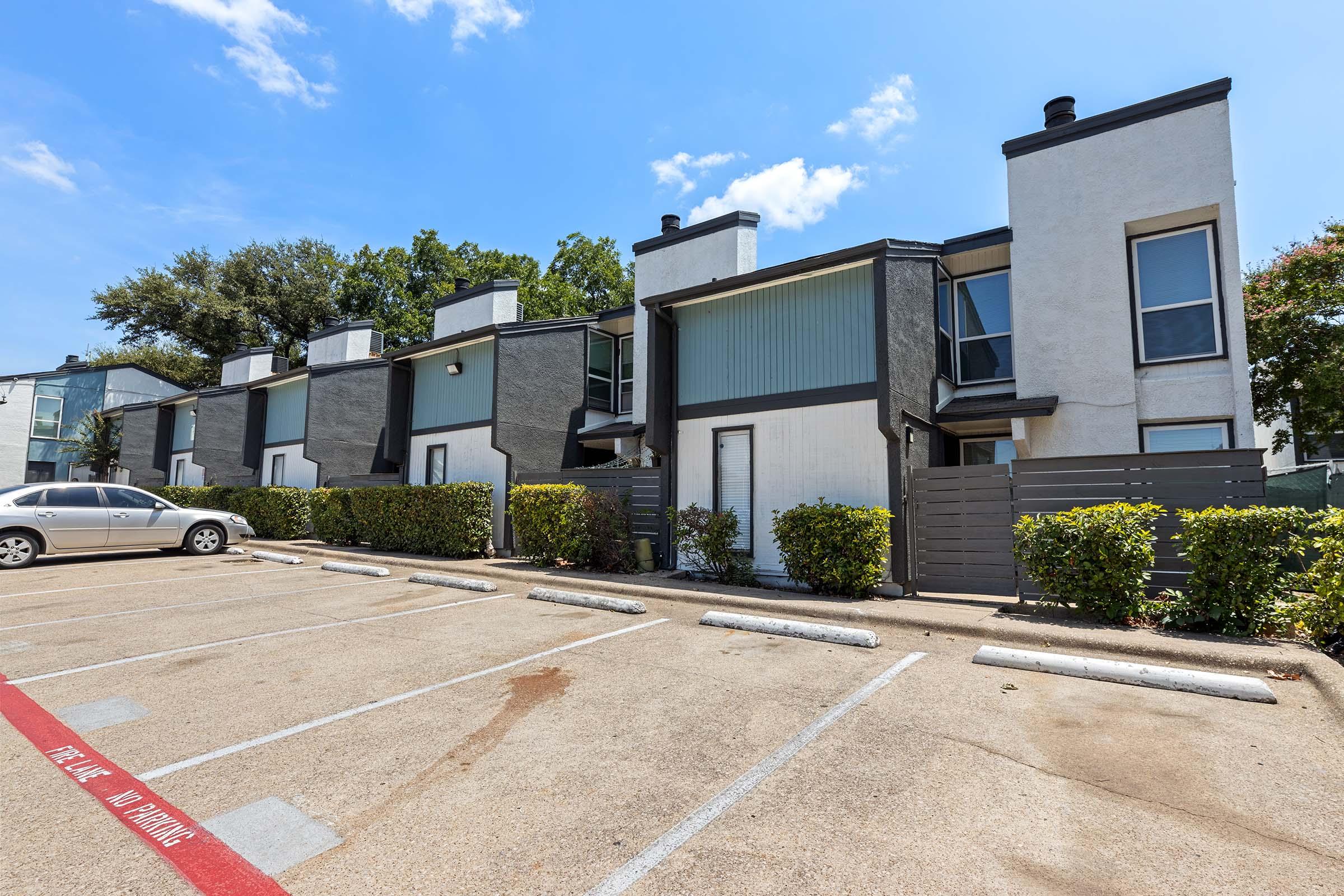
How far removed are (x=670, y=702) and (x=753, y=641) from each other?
78.3 inches

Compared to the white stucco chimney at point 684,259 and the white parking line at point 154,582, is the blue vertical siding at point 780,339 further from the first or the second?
the white parking line at point 154,582

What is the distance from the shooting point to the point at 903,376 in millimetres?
9539

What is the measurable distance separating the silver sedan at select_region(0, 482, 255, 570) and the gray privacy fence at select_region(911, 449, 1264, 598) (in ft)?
47.5

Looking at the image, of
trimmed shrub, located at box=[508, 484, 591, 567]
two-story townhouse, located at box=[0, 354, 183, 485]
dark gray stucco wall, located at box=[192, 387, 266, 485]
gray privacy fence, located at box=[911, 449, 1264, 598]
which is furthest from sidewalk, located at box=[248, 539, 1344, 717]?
two-story townhouse, located at box=[0, 354, 183, 485]

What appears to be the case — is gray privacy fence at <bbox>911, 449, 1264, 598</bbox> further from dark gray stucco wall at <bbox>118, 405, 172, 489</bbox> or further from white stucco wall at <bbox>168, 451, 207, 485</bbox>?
dark gray stucco wall at <bbox>118, 405, 172, 489</bbox>

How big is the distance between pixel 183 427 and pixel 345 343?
12127 millimetres

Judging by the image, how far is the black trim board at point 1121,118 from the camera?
970cm

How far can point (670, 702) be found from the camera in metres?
4.43

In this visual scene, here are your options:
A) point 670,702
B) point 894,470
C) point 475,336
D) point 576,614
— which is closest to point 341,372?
point 475,336

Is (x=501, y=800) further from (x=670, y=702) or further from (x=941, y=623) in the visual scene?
(x=941, y=623)

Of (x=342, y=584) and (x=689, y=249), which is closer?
(x=342, y=584)

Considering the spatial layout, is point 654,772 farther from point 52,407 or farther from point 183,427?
point 52,407

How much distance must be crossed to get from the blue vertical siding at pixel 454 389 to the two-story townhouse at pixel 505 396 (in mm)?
29

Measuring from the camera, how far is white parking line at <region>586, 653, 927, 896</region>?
7.84 ft
